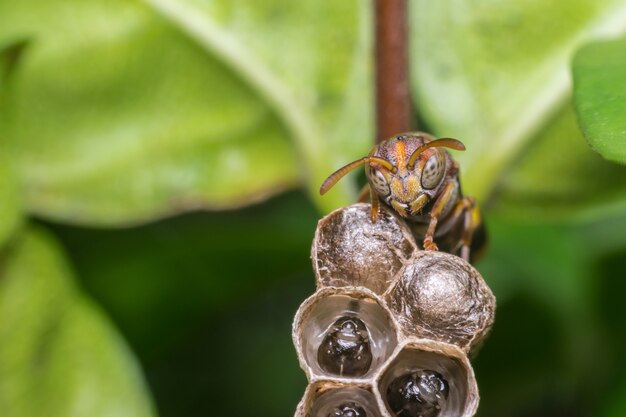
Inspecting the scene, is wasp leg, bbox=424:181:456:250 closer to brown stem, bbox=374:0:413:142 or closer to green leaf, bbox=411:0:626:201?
brown stem, bbox=374:0:413:142

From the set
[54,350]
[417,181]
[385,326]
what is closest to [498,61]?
[417,181]

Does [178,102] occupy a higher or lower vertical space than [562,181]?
higher

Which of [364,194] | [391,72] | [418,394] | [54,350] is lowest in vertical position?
[54,350]

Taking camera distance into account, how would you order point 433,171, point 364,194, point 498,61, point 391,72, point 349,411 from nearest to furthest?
point 349,411
point 433,171
point 364,194
point 391,72
point 498,61

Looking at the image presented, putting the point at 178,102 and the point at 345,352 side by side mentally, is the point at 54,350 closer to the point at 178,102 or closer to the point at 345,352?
the point at 178,102

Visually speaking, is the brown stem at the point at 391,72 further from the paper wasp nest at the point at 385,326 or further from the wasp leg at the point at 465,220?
the paper wasp nest at the point at 385,326

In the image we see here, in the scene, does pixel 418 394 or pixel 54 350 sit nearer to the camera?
pixel 418 394

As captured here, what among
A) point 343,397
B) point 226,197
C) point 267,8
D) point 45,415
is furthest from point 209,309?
point 343,397

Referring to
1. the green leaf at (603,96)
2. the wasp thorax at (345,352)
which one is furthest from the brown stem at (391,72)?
the wasp thorax at (345,352)
